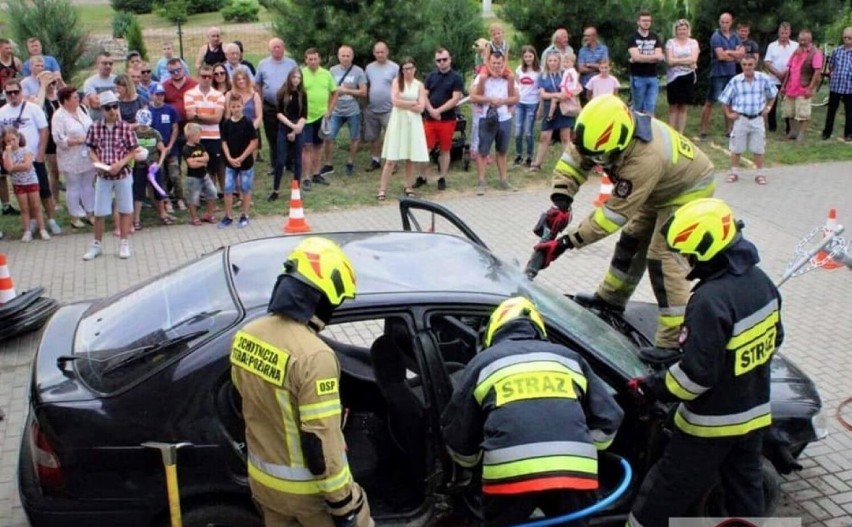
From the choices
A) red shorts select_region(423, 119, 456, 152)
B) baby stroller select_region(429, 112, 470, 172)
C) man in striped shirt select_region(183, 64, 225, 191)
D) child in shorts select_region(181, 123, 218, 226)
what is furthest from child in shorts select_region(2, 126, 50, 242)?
baby stroller select_region(429, 112, 470, 172)

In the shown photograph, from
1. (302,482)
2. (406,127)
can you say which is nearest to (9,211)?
(406,127)

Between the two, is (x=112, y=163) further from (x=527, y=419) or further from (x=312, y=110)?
(x=527, y=419)

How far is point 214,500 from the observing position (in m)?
4.05

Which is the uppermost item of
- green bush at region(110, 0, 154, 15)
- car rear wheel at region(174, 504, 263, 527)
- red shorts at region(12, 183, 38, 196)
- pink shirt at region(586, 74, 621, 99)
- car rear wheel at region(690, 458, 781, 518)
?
green bush at region(110, 0, 154, 15)

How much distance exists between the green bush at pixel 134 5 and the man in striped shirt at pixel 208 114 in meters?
Answer: 24.0

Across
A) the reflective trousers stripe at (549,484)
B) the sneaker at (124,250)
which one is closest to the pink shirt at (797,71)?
the sneaker at (124,250)

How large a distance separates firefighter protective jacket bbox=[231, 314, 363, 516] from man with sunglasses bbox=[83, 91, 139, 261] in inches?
252

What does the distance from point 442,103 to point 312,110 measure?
1.75 metres

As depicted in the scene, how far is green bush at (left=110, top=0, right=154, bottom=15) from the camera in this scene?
108 feet

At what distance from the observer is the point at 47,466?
394 centimetres

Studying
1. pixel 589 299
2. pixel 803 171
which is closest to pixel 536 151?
pixel 803 171

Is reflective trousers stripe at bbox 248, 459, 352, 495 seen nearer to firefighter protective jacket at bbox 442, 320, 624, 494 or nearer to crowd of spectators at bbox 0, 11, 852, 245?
firefighter protective jacket at bbox 442, 320, 624, 494

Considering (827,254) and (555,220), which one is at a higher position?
(555,220)

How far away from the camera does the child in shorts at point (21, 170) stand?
9633 millimetres
